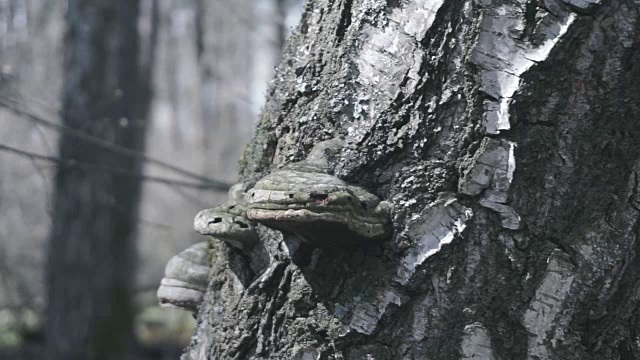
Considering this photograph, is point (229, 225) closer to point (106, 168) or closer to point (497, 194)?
point (497, 194)

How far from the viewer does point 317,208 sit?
1.25 m

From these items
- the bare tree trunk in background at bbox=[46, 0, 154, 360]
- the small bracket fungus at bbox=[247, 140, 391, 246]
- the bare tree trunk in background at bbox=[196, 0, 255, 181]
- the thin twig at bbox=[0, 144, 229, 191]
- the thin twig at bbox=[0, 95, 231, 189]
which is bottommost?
the small bracket fungus at bbox=[247, 140, 391, 246]

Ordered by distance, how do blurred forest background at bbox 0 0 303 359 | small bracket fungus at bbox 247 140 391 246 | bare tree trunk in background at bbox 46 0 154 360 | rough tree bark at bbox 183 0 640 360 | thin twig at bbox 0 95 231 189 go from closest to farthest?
small bracket fungus at bbox 247 140 391 246 < rough tree bark at bbox 183 0 640 360 < thin twig at bbox 0 95 231 189 < blurred forest background at bbox 0 0 303 359 < bare tree trunk in background at bbox 46 0 154 360

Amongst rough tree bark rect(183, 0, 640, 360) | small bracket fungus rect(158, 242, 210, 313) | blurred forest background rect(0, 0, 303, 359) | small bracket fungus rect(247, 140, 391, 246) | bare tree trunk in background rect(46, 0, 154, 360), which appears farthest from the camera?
bare tree trunk in background rect(46, 0, 154, 360)

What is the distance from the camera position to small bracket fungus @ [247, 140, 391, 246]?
4.10 ft

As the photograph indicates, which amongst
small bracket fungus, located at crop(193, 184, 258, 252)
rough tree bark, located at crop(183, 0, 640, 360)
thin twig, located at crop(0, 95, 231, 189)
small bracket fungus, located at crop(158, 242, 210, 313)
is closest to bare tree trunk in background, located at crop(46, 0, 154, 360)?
thin twig, located at crop(0, 95, 231, 189)

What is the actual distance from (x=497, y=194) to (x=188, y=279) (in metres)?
0.86

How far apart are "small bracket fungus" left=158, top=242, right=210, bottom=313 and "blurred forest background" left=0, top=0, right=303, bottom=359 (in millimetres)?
502

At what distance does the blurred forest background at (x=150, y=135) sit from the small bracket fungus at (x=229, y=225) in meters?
0.70

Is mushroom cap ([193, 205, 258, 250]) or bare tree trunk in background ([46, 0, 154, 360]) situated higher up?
bare tree trunk in background ([46, 0, 154, 360])

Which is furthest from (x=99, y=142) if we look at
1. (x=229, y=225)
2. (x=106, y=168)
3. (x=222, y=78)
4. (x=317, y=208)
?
(x=222, y=78)

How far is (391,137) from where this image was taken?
56.5 inches

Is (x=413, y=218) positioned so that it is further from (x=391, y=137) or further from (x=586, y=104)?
(x=586, y=104)

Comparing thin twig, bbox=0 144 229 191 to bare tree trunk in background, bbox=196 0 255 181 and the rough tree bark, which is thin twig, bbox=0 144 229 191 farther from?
bare tree trunk in background, bbox=196 0 255 181
